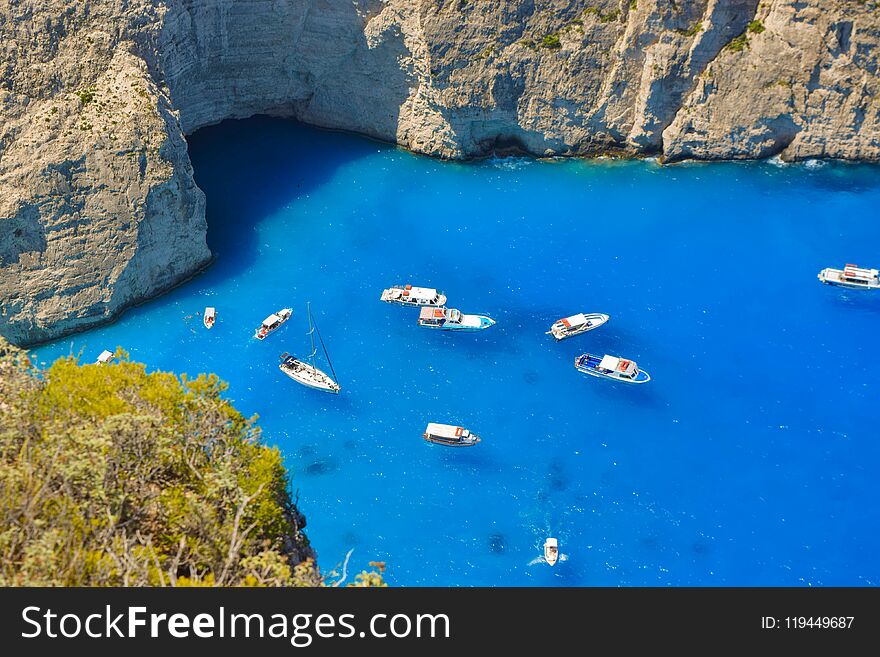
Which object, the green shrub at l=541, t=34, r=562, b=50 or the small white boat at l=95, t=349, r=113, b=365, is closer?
the small white boat at l=95, t=349, r=113, b=365

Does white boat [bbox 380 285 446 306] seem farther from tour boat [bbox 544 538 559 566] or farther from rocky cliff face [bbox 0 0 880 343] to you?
tour boat [bbox 544 538 559 566]

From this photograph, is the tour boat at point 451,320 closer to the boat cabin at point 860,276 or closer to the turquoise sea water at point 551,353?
the turquoise sea water at point 551,353

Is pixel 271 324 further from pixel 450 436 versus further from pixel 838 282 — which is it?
pixel 838 282

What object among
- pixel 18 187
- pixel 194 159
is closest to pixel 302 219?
pixel 194 159

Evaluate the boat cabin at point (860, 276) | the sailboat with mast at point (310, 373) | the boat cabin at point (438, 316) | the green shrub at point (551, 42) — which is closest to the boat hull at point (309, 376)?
the sailboat with mast at point (310, 373)

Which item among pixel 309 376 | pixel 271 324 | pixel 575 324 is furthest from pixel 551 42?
pixel 309 376

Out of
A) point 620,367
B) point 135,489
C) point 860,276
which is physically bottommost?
point 620,367

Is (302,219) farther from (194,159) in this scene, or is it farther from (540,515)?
(540,515)

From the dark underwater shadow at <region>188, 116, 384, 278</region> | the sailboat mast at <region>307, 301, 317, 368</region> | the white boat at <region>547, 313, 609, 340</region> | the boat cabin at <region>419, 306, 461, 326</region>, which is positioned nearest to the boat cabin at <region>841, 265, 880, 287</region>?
the white boat at <region>547, 313, 609, 340</region>
